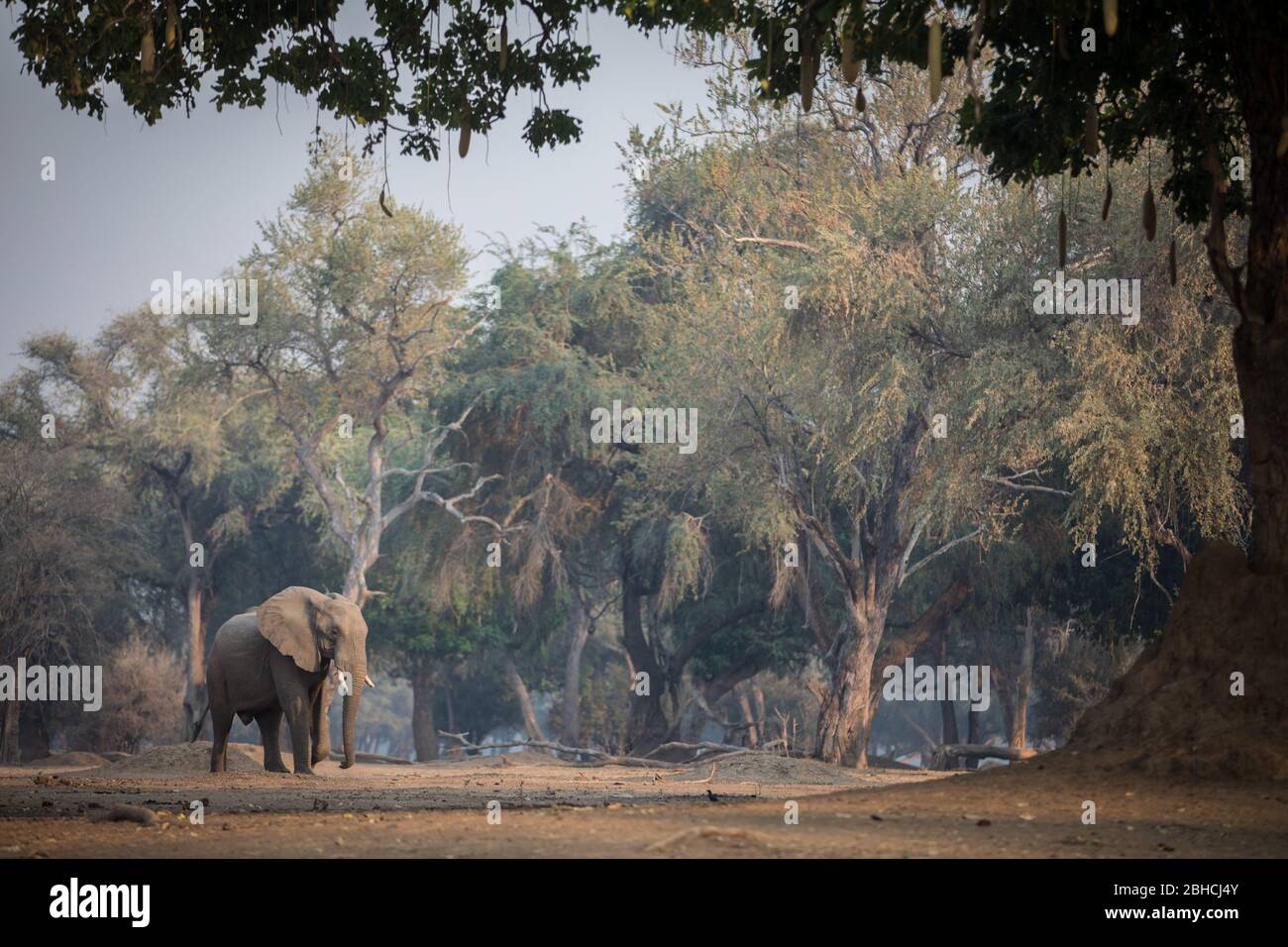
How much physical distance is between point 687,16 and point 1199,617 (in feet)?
24.2

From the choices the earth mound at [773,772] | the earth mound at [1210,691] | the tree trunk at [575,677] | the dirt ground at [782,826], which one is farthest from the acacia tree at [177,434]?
the earth mound at [1210,691]

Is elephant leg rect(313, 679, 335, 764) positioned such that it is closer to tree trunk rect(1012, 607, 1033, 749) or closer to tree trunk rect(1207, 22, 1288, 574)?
tree trunk rect(1207, 22, 1288, 574)

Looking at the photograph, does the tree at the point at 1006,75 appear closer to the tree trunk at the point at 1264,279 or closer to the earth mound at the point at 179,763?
the tree trunk at the point at 1264,279

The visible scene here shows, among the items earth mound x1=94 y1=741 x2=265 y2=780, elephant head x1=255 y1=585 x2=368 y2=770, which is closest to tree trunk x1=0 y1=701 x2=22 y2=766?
earth mound x1=94 y1=741 x2=265 y2=780

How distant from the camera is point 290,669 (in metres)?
24.5

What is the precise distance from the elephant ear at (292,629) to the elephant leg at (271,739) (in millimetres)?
1596

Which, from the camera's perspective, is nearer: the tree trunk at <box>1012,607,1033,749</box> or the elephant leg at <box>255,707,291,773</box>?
the elephant leg at <box>255,707,291,773</box>

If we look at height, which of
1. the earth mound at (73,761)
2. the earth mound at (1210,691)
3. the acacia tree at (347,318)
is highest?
the acacia tree at (347,318)

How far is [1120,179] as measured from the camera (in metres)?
26.2

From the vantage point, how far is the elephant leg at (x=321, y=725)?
81.0 ft

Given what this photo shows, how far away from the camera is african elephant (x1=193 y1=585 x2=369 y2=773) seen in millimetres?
24250

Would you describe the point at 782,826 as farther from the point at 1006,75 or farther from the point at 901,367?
the point at 901,367

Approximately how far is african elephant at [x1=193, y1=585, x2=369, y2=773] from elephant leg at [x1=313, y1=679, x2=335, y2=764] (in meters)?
0.02
